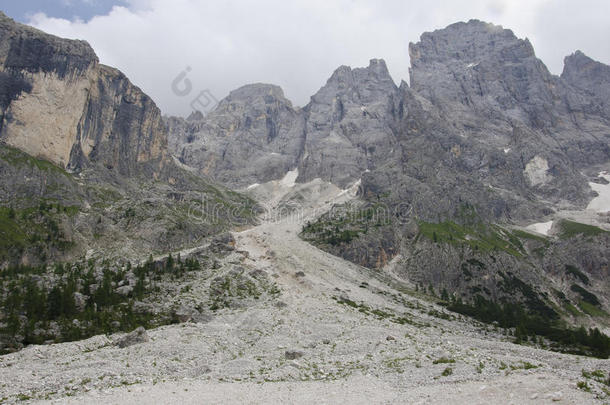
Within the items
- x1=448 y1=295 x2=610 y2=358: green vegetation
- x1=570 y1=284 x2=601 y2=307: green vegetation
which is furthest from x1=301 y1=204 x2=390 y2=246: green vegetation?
x1=570 y1=284 x2=601 y2=307: green vegetation

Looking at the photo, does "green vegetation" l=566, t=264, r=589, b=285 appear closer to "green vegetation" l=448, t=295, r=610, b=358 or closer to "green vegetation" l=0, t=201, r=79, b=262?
"green vegetation" l=448, t=295, r=610, b=358

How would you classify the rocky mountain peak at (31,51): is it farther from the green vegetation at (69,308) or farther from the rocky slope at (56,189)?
the green vegetation at (69,308)

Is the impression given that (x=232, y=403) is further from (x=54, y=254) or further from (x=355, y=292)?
(x=54, y=254)

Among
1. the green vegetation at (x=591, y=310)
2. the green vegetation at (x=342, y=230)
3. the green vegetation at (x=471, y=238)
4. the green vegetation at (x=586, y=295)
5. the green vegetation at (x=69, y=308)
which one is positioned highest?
the green vegetation at (x=471, y=238)

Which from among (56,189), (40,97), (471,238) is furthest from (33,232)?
(471,238)

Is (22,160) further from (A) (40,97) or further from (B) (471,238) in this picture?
(B) (471,238)

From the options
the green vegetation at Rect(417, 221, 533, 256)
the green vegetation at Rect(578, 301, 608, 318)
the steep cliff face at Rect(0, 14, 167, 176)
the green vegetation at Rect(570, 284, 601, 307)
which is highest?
the steep cliff face at Rect(0, 14, 167, 176)

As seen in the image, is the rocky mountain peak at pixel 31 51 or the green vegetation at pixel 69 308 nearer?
the green vegetation at pixel 69 308

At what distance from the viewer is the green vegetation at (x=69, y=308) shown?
163 feet

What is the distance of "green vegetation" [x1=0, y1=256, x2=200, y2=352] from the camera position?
1957 inches

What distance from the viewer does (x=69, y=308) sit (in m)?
57.6

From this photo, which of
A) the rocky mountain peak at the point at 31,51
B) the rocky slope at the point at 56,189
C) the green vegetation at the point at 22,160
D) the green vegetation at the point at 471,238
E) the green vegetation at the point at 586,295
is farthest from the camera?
the rocky mountain peak at the point at 31,51

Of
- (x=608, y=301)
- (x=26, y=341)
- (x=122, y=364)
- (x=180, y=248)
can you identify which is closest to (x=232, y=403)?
(x=122, y=364)

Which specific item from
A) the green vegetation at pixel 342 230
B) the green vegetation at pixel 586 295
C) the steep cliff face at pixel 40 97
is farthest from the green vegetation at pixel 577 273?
the steep cliff face at pixel 40 97
